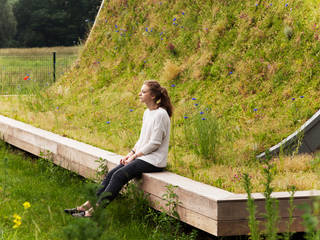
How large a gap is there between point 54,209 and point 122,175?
2.99 ft

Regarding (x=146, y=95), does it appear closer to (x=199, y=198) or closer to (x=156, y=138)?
(x=156, y=138)

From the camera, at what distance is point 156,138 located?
4191mm

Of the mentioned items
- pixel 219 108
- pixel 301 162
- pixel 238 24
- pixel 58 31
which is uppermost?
pixel 58 31

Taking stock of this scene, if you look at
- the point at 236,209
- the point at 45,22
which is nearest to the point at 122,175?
the point at 236,209

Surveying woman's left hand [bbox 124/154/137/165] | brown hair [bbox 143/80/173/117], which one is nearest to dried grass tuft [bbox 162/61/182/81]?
brown hair [bbox 143/80/173/117]

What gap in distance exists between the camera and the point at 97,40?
10.8m

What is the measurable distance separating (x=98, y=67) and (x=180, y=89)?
297cm

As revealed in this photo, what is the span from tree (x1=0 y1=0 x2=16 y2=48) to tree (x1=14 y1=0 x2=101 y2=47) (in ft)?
3.96

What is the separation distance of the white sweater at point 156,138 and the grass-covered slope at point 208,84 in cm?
37

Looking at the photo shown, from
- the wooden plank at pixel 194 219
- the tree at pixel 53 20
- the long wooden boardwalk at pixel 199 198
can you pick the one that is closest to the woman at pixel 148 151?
the long wooden boardwalk at pixel 199 198

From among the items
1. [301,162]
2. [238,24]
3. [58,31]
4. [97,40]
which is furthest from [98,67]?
[58,31]

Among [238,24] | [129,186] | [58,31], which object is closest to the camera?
[129,186]

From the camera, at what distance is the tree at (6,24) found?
1746 inches

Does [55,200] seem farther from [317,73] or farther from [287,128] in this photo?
[317,73]
